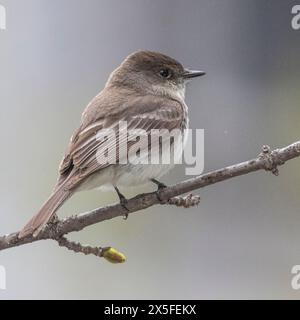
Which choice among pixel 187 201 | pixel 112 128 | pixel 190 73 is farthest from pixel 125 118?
pixel 187 201

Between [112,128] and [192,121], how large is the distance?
774 mm

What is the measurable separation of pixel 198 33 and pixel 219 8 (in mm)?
181

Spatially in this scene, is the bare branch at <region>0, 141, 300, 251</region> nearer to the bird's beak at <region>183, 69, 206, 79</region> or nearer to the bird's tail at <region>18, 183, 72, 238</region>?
the bird's tail at <region>18, 183, 72, 238</region>

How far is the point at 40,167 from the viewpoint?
469cm

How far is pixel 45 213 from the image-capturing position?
10.8 ft

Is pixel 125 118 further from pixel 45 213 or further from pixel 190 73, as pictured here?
pixel 45 213

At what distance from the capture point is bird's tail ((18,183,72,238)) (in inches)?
124

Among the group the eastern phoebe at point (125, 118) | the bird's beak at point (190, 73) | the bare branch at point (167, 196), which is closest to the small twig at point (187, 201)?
the bare branch at point (167, 196)

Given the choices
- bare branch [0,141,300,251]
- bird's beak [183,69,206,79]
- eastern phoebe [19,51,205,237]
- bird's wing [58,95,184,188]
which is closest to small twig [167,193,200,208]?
bare branch [0,141,300,251]

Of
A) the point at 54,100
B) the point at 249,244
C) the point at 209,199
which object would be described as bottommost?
the point at 249,244

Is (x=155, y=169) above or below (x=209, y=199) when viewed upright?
below
